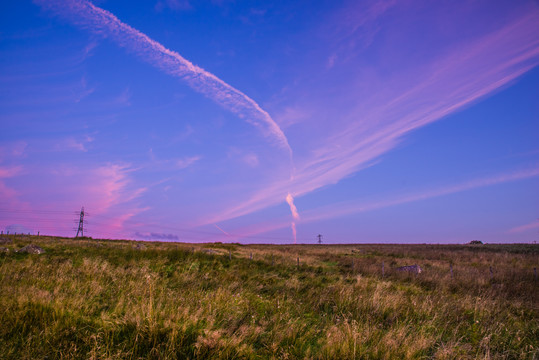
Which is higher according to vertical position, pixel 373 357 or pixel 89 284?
pixel 89 284

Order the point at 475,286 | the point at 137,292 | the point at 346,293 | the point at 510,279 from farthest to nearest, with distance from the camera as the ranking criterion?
1. the point at 510,279
2. the point at 475,286
3. the point at 346,293
4. the point at 137,292

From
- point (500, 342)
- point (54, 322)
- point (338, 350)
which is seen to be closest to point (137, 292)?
point (54, 322)

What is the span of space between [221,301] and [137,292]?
180 cm

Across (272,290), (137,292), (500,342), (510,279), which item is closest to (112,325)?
(137,292)

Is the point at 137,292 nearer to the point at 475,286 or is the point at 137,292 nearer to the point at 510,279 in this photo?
the point at 475,286

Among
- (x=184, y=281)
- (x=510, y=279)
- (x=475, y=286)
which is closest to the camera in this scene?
(x=184, y=281)

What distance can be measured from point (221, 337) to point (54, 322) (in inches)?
95.2

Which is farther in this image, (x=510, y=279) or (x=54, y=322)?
(x=510, y=279)

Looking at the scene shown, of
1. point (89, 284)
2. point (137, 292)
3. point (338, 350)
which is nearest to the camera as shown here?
point (338, 350)

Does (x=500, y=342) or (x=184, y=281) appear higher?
(x=184, y=281)

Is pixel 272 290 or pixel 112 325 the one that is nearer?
pixel 112 325

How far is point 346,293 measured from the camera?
7.82m

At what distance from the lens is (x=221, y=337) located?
3.96 meters

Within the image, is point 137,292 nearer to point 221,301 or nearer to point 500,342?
point 221,301
